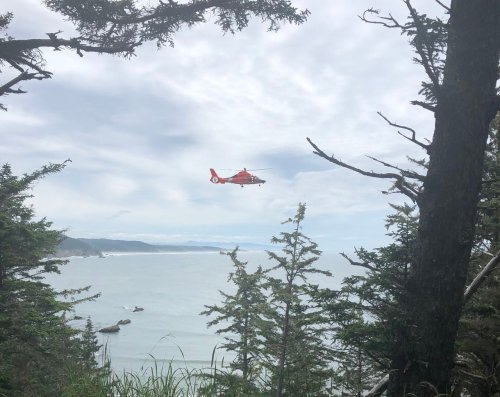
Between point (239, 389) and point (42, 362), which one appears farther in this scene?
point (42, 362)

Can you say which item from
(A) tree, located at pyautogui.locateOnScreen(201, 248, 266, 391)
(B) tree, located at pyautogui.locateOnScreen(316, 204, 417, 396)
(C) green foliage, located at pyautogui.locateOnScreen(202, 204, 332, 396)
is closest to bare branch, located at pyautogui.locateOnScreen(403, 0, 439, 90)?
(B) tree, located at pyautogui.locateOnScreen(316, 204, 417, 396)

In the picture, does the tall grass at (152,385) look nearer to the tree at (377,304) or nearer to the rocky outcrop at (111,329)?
the tree at (377,304)

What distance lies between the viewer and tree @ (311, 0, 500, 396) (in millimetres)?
3111

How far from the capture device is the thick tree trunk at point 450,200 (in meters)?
3.11

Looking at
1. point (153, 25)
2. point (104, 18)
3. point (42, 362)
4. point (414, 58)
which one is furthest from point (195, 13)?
point (42, 362)

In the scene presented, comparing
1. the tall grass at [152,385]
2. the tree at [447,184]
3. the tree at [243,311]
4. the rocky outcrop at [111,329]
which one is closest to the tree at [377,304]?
the tree at [447,184]

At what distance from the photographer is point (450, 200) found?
10.5ft

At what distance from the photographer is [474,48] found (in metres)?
3.35

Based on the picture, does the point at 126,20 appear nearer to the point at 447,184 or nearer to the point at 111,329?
the point at 447,184

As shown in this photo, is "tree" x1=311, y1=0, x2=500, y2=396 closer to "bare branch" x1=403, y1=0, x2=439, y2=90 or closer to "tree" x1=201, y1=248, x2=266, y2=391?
"bare branch" x1=403, y1=0, x2=439, y2=90

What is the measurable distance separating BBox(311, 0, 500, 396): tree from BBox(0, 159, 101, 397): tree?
8700 millimetres

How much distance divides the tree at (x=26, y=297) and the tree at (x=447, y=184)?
28.5 ft

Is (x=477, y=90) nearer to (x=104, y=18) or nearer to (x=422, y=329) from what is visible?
(x=422, y=329)

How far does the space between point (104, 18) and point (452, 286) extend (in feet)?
26.6
